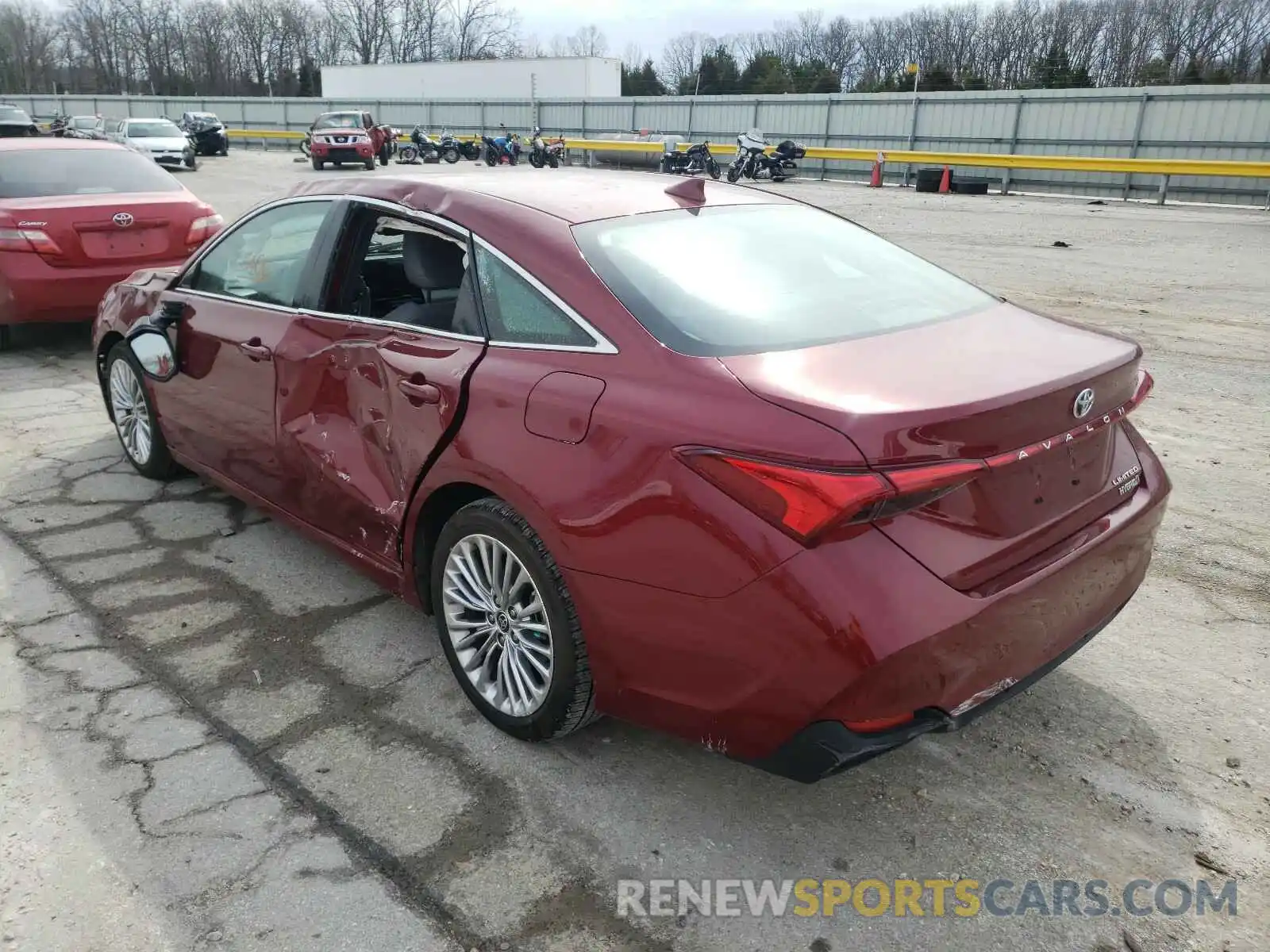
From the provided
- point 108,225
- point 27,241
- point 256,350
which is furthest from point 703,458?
point 27,241

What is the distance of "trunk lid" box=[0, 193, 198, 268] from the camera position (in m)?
6.91

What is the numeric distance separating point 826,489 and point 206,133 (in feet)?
134

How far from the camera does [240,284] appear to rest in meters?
4.06

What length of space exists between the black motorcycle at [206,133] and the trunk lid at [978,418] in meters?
39.9

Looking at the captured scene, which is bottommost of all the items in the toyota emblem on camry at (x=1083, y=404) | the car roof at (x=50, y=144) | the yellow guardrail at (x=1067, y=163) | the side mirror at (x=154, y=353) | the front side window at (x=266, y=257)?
the side mirror at (x=154, y=353)

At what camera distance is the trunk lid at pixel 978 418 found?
212 centimetres

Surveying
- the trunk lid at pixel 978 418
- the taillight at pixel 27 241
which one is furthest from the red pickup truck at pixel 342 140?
the trunk lid at pixel 978 418

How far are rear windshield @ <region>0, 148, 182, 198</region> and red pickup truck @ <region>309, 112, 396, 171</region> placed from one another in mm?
23480

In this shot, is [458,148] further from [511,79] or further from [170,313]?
[170,313]

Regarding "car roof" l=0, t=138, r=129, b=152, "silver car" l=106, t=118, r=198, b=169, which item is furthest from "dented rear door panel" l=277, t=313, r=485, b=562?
"silver car" l=106, t=118, r=198, b=169

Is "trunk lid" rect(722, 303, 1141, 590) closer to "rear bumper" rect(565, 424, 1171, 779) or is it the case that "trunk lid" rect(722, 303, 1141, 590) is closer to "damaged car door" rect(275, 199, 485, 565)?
"rear bumper" rect(565, 424, 1171, 779)

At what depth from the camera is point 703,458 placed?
7.21 feet

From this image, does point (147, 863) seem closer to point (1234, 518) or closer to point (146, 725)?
point (146, 725)

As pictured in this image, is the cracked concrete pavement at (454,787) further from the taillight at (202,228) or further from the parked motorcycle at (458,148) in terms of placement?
the parked motorcycle at (458,148)
